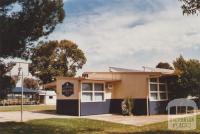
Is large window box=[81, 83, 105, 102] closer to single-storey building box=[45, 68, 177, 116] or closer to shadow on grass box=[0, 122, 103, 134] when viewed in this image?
single-storey building box=[45, 68, 177, 116]

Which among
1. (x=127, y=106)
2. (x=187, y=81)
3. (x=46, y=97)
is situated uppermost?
(x=187, y=81)

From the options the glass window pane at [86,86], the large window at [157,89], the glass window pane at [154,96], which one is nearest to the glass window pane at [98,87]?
the glass window pane at [86,86]

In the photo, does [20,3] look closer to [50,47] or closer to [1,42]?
[1,42]

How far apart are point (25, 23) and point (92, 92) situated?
11.9 meters

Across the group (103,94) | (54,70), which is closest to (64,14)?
(103,94)

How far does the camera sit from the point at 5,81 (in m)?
19.5

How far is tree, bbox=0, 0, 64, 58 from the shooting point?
18.5 meters

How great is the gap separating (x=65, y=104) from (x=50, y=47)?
338 inches

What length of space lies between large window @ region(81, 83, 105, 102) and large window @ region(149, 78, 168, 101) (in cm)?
378

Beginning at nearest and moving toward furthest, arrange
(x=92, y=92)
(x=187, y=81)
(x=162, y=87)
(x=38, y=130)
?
(x=38, y=130) → (x=92, y=92) → (x=162, y=87) → (x=187, y=81)

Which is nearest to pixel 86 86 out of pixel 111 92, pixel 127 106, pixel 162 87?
pixel 111 92

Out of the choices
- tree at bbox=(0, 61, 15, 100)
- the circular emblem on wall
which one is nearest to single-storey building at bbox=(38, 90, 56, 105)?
the circular emblem on wall

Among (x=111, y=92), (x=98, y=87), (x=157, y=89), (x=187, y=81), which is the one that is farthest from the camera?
(x=187, y=81)

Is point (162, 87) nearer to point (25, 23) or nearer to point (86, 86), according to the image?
point (86, 86)
